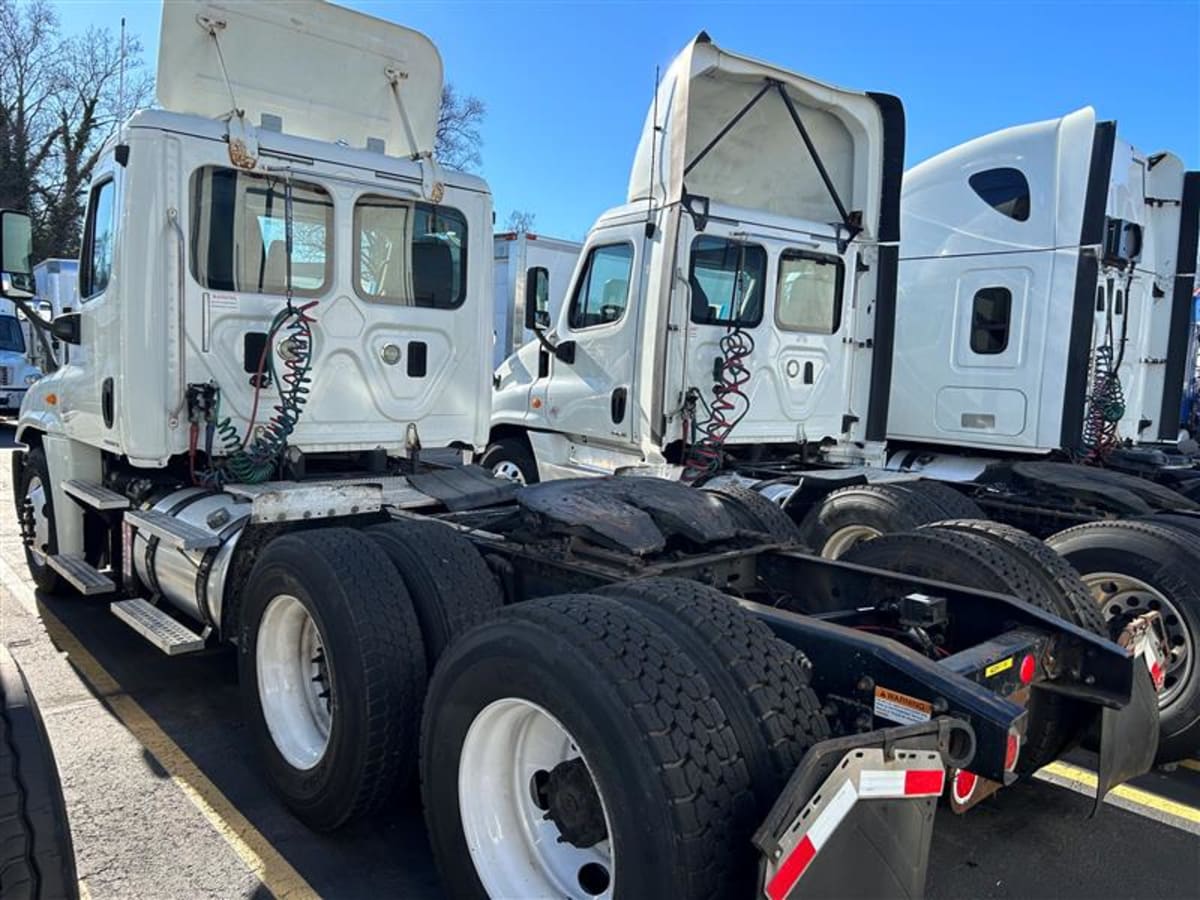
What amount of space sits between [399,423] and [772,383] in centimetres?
306

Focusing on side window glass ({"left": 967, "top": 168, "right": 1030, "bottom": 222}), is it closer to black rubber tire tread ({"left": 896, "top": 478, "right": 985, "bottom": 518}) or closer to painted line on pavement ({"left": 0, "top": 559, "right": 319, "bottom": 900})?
black rubber tire tread ({"left": 896, "top": 478, "right": 985, "bottom": 518})

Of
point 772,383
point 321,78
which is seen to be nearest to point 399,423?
point 321,78

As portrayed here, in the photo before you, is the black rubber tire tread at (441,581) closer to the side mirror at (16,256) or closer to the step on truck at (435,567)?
the step on truck at (435,567)

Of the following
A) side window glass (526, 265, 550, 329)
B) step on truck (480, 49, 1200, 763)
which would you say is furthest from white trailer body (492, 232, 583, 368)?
step on truck (480, 49, 1200, 763)

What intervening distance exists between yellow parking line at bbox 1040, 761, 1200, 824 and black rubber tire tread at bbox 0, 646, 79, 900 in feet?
11.7

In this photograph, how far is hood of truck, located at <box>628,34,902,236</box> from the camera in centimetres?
639

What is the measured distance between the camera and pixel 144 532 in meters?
4.95

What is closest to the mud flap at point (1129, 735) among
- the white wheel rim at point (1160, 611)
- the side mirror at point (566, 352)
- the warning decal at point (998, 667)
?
the warning decal at point (998, 667)

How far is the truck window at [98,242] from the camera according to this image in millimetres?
4930

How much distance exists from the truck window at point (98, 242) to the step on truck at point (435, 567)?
0.13ft

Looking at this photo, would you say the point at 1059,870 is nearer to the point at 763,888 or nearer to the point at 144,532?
the point at 763,888

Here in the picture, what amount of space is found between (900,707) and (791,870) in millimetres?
599

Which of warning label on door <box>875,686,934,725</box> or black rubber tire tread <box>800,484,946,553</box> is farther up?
black rubber tire tread <box>800,484,946,553</box>

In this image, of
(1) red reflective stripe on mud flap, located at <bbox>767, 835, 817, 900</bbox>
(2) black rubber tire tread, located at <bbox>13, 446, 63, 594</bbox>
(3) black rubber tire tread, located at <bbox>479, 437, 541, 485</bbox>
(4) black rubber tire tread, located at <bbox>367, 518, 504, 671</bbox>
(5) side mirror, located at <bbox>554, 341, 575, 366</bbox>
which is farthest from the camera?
(3) black rubber tire tread, located at <bbox>479, 437, 541, 485</bbox>
